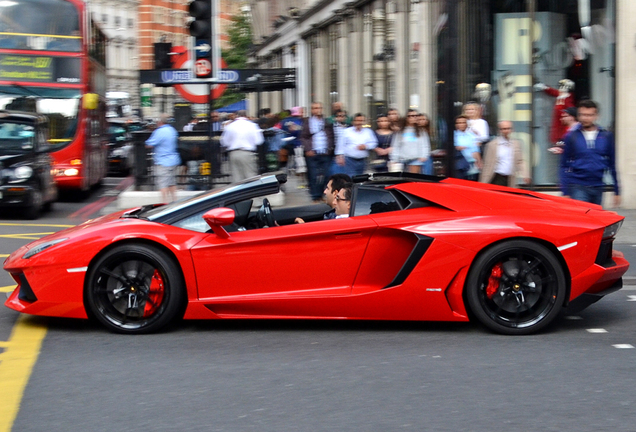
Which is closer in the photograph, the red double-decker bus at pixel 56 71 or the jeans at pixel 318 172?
the jeans at pixel 318 172

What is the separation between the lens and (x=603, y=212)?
595 centimetres

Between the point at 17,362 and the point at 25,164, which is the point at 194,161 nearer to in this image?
the point at 25,164

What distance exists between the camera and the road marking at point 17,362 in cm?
418

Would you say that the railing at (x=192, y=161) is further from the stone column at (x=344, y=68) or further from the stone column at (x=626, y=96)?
the stone column at (x=344, y=68)

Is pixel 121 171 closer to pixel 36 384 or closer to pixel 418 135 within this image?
pixel 418 135

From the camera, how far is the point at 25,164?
1380cm

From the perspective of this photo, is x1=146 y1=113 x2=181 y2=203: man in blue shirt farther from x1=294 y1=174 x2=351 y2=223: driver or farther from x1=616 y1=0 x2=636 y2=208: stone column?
x1=294 y1=174 x2=351 y2=223: driver

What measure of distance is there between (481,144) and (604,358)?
6627 mm

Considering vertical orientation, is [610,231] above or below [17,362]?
above

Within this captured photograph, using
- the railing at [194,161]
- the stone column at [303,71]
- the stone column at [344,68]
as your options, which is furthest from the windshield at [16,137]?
the stone column at [303,71]

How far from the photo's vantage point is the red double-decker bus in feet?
53.0

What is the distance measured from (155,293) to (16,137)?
31.8 ft

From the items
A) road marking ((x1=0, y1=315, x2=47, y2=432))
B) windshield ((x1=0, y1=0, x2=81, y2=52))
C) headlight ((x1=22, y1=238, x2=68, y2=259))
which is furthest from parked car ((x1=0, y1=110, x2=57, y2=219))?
headlight ((x1=22, y1=238, x2=68, y2=259))

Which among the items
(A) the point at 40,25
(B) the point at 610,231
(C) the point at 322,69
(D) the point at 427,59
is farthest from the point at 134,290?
(C) the point at 322,69
